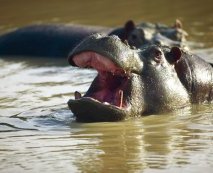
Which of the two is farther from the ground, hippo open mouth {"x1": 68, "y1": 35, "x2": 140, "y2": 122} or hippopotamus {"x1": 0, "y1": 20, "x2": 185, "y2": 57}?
hippopotamus {"x1": 0, "y1": 20, "x2": 185, "y2": 57}

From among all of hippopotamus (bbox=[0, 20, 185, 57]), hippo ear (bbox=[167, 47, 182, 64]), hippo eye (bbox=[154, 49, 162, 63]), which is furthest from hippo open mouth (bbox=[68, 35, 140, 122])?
hippopotamus (bbox=[0, 20, 185, 57])

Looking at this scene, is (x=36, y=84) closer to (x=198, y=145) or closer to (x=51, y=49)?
(x=51, y=49)

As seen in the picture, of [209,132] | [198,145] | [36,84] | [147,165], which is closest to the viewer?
[147,165]

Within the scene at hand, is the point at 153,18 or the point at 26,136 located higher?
the point at 153,18

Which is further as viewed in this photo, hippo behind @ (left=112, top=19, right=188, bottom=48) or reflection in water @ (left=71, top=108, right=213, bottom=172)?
hippo behind @ (left=112, top=19, right=188, bottom=48)

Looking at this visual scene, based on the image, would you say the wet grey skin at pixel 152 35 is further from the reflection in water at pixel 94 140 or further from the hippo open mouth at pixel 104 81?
the hippo open mouth at pixel 104 81

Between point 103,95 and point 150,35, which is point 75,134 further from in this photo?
point 150,35

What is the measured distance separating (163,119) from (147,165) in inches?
64.8

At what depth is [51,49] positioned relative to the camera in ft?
37.7

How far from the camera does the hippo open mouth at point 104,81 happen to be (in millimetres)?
5844

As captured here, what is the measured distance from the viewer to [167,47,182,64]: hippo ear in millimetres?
6672

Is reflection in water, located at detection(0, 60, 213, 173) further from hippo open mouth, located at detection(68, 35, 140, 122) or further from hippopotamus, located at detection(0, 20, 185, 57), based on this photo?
hippopotamus, located at detection(0, 20, 185, 57)

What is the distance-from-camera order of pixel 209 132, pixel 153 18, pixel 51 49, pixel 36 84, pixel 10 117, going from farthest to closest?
pixel 153 18
pixel 51 49
pixel 36 84
pixel 10 117
pixel 209 132

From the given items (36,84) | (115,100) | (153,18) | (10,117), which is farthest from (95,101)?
(153,18)
